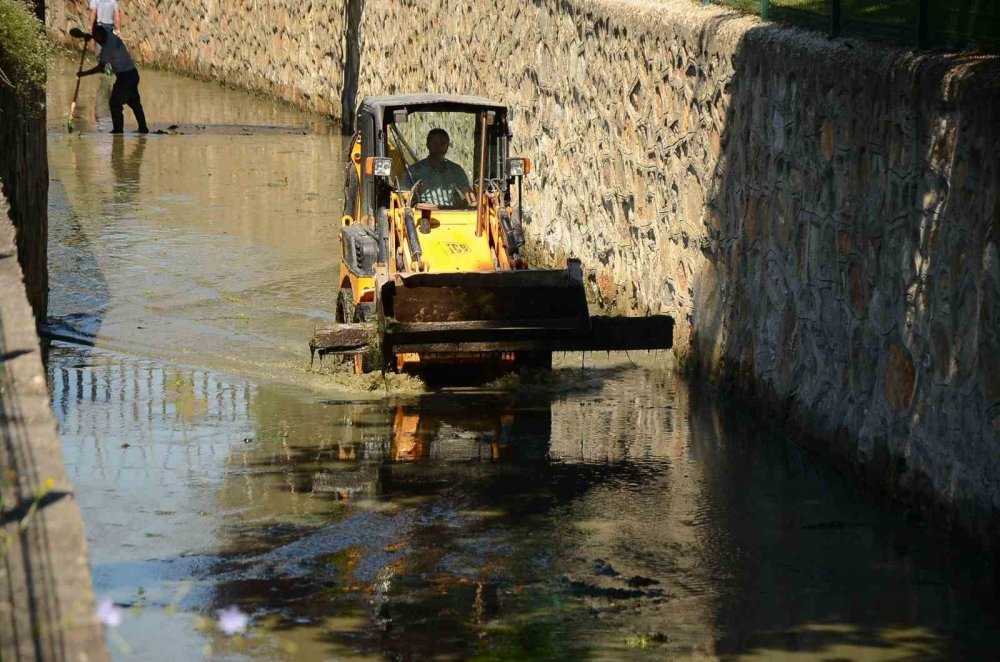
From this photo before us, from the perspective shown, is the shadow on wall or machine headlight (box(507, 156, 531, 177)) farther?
machine headlight (box(507, 156, 531, 177))

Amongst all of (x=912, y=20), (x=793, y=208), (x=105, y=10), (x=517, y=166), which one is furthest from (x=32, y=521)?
(x=105, y=10)

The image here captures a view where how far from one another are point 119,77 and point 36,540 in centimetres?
2247

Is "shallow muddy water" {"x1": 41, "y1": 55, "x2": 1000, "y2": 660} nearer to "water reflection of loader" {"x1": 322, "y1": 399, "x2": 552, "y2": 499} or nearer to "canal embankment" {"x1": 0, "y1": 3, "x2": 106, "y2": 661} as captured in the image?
"water reflection of loader" {"x1": 322, "y1": 399, "x2": 552, "y2": 499}

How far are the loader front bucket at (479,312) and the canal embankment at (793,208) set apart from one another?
1437 mm

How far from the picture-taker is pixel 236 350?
13.6m

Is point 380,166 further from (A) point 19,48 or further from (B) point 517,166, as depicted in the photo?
(A) point 19,48

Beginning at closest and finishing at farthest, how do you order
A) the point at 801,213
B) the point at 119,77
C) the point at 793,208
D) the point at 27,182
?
the point at 801,213 → the point at 793,208 → the point at 27,182 → the point at 119,77

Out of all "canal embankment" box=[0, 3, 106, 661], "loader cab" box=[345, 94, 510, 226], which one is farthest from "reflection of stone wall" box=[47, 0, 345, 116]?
"canal embankment" box=[0, 3, 106, 661]

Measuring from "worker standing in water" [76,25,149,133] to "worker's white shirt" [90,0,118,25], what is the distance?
0.79 metres

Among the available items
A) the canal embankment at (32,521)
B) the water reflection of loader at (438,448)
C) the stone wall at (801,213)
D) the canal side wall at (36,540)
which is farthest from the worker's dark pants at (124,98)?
the canal side wall at (36,540)

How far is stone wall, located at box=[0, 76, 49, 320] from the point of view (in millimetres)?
12422

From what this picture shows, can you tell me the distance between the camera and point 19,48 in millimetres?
11703

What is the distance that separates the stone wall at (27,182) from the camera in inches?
489

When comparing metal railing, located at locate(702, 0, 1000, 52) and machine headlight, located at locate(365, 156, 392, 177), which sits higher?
metal railing, located at locate(702, 0, 1000, 52)
